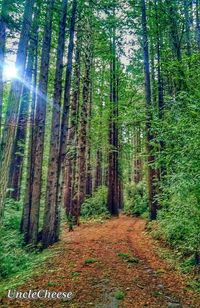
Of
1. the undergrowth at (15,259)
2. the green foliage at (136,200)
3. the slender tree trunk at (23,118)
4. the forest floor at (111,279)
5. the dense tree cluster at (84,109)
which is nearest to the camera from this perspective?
the forest floor at (111,279)

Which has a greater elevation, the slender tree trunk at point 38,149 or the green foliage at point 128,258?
the slender tree trunk at point 38,149

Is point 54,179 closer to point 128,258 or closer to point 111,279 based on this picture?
point 128,258

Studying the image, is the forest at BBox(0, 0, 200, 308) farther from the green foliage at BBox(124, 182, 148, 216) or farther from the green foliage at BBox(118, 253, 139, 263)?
the green foliage at BBox(124, 182, 148, 216)

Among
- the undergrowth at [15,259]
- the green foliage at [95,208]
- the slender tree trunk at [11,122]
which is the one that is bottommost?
the undergrowth at [15,259]

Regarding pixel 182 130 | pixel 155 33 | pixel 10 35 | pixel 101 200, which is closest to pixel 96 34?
pixel 155 33

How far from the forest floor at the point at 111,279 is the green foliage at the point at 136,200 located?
1130 cm

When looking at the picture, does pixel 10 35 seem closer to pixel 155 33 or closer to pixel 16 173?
pixel 155 33

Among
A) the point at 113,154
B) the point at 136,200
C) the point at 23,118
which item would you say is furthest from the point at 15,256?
the point at 136,200

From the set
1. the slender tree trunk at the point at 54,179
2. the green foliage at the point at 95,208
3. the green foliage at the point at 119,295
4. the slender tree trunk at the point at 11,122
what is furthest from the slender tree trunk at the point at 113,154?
the green foliage at the point at 119,295

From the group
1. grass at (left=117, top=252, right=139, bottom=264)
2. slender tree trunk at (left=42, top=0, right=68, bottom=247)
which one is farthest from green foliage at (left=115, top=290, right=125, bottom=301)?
slender tree trunk at (left=42, top=0, right=68, bottom=247)

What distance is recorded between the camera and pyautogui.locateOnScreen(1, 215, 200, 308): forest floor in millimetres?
5043

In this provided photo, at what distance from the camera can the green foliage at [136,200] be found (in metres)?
20.7

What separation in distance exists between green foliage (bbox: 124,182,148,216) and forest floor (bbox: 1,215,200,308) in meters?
11.3

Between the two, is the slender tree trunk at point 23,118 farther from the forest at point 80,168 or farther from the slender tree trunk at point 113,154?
the slender tree trunk at point 113,154
